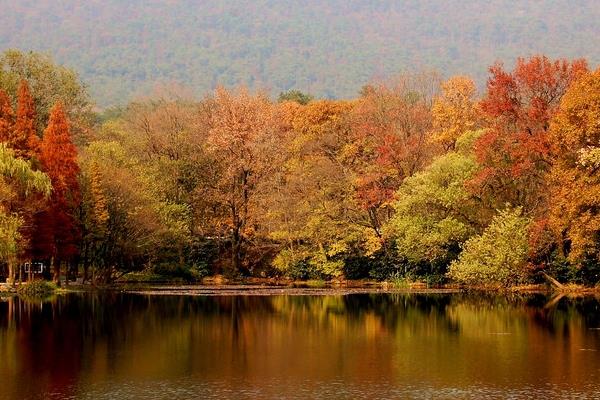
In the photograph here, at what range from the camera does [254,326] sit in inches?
1652

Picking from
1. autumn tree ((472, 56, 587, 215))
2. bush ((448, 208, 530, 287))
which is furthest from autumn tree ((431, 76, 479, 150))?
bush ((448, 208, 530, 287))

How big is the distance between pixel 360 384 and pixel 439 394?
264 cm

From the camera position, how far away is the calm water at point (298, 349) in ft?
86.5

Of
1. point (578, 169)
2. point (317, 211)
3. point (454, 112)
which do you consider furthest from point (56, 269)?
point (578, 169)

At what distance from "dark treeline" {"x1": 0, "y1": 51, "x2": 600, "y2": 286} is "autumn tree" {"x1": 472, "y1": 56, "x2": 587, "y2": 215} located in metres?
0.10

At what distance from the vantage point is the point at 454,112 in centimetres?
7550

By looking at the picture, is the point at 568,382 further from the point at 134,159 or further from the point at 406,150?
the point at 134,159

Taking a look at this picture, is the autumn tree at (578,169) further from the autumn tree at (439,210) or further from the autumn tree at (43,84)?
the autumn tree at (43,84)

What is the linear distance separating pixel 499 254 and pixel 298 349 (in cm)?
2760

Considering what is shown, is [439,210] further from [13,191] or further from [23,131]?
[13,191]

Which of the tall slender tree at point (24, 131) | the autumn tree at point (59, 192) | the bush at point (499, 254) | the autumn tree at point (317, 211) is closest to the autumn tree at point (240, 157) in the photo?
the autumn tree at point (317, 211)

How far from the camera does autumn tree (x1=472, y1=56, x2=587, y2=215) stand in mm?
60000

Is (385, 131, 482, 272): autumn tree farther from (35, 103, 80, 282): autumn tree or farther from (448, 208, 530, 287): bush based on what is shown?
(35, 103, 80, 282): autumn tree

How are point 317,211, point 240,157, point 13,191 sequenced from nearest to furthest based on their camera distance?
point 13,191, point 317,211, point 240,157
